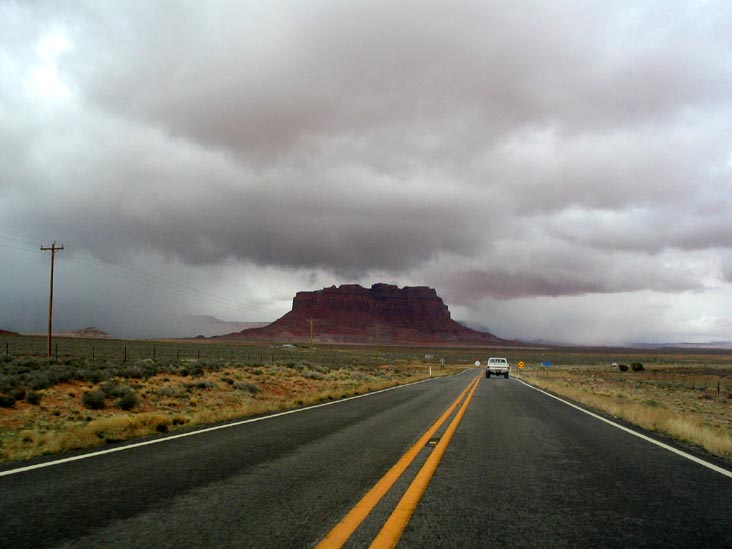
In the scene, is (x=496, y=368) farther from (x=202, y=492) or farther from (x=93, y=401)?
(x=202, y=492)

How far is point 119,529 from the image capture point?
4238mm

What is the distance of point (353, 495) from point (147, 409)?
14431 mm

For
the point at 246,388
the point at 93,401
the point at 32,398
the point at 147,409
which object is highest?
the point at 32,398

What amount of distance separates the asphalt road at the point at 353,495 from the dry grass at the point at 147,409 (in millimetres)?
1905

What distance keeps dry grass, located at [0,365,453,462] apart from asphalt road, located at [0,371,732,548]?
190 cm

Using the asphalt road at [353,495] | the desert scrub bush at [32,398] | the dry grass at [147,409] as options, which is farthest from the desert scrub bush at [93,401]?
the asphalt road at [353,495]

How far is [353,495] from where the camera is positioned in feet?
17.4

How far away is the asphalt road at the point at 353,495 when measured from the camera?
4.16m

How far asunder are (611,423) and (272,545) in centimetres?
1145

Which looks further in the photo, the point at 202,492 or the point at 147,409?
the point at 147,409

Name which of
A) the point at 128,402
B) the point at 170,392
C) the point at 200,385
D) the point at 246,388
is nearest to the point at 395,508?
the point at 128,402

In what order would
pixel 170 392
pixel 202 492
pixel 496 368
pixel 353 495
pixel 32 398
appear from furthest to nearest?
pixel 496 368 → pixel 170 392 → pixel 32 398 → pixel 202 492 → pixel 353 495

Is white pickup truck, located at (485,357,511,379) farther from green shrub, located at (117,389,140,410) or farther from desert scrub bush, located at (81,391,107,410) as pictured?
desert scrub bush, located at (81,391,107,410)

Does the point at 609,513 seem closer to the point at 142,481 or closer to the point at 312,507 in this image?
the point at 312,507
